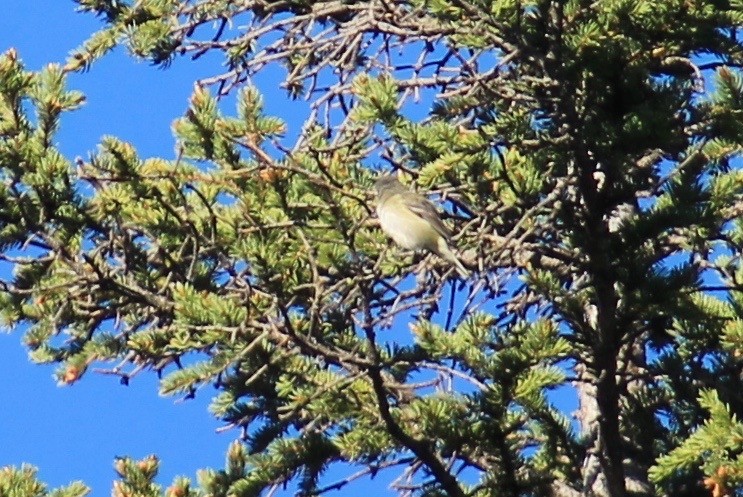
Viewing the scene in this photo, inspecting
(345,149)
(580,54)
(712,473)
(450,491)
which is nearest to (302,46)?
(345,149)

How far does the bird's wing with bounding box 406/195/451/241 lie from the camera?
647 centimetres

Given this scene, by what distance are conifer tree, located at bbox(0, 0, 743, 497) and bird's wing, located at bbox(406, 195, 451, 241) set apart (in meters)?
0.14

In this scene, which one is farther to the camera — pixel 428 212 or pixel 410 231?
pixel 428 212

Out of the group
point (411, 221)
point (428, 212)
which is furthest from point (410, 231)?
point (428, 212)

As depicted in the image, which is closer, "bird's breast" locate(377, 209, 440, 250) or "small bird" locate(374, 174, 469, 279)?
"small bird" locate(374, 174, 469, 279)

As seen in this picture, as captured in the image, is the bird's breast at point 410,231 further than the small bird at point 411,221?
Yes

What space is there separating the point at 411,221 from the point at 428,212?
14 cm

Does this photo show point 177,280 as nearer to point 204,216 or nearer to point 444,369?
point 204,216

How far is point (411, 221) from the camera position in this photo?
22.3ft

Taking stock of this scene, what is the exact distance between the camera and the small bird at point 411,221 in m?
6.41

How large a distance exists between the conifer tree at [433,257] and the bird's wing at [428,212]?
0.45ft

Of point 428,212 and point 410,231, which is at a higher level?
point 428,212

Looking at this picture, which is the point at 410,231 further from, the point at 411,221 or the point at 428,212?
the point at 428,212

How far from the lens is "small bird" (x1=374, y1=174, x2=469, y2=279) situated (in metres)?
6.41
